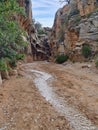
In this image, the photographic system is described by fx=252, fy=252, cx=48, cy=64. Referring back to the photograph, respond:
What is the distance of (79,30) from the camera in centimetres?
3388

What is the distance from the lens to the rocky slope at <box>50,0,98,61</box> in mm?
31109

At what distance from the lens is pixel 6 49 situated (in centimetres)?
1838

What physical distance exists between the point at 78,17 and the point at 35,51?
65.4 feet

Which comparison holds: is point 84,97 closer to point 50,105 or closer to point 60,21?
point 50,105

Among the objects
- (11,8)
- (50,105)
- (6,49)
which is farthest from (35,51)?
(50,105)

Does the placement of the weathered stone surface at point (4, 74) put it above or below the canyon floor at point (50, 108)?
below

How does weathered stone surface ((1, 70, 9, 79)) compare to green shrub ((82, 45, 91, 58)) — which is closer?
weathered stone surface ((1, 70, 9, 79))

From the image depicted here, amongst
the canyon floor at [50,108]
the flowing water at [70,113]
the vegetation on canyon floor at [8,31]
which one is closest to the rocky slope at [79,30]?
the vegetation on canyon floor at [8,31]

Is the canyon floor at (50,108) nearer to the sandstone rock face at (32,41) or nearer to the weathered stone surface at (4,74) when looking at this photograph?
the weathered stone surface at (4,74)

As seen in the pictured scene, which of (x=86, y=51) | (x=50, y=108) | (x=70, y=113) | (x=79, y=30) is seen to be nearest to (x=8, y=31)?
(x=50, y=108)

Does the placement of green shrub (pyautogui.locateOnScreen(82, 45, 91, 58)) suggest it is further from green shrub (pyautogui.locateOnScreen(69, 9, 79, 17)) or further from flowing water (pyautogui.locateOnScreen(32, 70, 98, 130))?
flowing water (pyautogui.locateOnScreen(32, 70, 98, 130))

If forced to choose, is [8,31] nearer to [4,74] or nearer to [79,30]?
[4,74]

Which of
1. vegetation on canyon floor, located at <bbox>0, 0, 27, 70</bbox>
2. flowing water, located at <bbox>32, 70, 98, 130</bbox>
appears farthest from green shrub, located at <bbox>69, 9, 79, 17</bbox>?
flowing water, located at <bbox>32, 70, 98, 130</bbox>

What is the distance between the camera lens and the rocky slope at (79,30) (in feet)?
102
